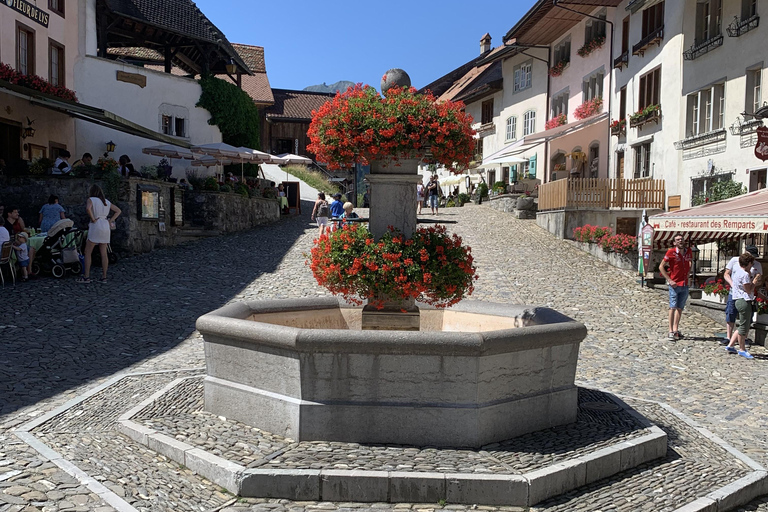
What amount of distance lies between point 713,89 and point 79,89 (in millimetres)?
19426

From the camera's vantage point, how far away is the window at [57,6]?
21.8m

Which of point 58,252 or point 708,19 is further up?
point 708,19

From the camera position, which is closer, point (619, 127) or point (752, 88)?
point (752, 88)

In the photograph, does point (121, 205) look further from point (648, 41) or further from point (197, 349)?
point (648, 41)

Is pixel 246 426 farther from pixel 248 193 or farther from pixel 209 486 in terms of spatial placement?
pixel 248 193

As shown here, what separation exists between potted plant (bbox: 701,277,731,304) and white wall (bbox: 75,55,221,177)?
63.9 ft

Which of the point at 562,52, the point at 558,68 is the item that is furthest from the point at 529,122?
the point at 562,52

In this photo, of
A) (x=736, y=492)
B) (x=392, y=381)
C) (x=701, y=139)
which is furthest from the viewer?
(x=701, y=139)

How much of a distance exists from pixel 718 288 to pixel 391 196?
8.72 meters

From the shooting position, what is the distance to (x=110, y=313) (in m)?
11.7

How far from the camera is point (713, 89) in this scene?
18922 millimetres

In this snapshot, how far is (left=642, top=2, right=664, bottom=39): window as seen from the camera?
2214cm

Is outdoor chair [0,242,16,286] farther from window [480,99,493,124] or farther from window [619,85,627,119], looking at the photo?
window [480,99,493,124]

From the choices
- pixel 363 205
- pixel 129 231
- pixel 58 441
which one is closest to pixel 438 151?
pixel 58 441
